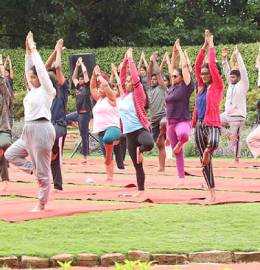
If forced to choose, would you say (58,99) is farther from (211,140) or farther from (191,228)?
(191,228)

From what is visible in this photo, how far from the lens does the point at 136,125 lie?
49.2 ft

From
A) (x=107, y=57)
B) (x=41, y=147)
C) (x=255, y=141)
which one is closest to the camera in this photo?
(x=41, y=147)

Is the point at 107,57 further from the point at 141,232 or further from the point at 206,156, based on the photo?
the point at 141,232

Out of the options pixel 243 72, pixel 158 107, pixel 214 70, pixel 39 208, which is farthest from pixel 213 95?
pixel 243 72

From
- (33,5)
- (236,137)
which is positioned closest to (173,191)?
(236,137)

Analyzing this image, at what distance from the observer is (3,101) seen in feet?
51.9

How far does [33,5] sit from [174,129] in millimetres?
25383

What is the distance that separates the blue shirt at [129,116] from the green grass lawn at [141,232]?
→ 204cm

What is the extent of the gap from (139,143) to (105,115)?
3623 millimetres

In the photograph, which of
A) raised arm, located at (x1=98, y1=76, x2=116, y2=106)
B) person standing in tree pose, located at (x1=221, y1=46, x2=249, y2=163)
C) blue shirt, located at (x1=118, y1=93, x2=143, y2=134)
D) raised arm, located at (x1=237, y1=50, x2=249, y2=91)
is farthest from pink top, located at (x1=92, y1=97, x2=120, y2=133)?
person standing in tree pose, located at (x1=221, y1=46, x2=249, y2=163)

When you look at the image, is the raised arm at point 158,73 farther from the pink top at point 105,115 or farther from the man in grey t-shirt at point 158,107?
the pink top at point 105,115

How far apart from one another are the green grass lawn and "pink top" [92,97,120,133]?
17.9ft

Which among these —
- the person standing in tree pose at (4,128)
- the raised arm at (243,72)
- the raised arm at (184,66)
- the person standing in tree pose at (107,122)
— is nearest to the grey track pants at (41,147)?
the person standing in tree pose at (4,128)

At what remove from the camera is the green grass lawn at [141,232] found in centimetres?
1055
